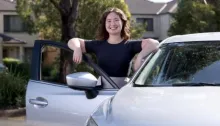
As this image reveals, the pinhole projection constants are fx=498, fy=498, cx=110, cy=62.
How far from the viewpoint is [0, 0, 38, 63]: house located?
1686 inches

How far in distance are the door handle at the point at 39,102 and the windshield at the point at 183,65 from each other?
92 cm

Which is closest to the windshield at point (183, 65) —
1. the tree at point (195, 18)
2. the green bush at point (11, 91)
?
the green bush at point (11, 91)

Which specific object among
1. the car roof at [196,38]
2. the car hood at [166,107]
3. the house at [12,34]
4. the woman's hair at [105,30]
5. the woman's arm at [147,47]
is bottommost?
the house at [12,34]

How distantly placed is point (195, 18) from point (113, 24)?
17873mm

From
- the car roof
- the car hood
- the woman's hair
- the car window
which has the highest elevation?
the woman's hair

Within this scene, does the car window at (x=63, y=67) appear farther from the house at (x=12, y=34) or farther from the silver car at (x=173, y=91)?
the house at (x=12, y=34)

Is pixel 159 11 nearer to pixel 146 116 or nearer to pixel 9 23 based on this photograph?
pixel 9 23

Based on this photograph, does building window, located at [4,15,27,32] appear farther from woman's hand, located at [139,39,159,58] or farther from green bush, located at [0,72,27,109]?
woman's hand, located at [139,39,159,58]

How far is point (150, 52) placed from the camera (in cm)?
506

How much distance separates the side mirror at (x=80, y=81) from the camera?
4480mm

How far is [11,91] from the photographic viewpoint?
1230 centimetres

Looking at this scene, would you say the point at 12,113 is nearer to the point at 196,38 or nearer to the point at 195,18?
the point at 196,38

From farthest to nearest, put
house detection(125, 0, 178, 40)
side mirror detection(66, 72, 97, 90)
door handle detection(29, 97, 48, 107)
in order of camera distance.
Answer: house detection(125, 0, 178, 40), door handle detection(29, 97, 48, 107), side mirror detection(66, 72, 97, 90)

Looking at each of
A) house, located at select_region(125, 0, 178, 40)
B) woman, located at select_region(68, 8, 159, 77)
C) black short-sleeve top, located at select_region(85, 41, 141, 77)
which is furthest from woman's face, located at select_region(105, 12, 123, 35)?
house, located at select_region(125, 0, 178, 40)
